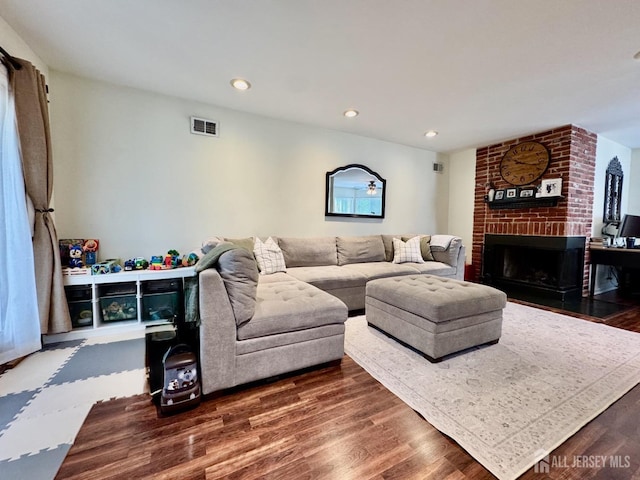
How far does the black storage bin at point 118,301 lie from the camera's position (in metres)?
2.45

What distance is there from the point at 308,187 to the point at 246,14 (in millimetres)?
2199

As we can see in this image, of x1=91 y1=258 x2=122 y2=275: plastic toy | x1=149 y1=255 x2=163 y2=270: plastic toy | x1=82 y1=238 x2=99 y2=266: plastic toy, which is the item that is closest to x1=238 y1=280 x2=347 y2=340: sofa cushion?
x1=149 y1=255 x2=163 y2=270: plastic toy

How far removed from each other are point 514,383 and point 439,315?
0.59 metres

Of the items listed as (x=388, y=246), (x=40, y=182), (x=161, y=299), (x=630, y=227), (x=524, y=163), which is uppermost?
(x=524, y=163)

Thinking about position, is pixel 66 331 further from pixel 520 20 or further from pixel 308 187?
pixel 520 20

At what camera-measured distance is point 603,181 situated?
4.04 m

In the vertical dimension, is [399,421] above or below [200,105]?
below

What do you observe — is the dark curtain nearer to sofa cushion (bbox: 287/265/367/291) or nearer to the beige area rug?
sofa cushion (bbox: 287/265/367/291)

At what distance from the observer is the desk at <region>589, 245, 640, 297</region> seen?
351 centimetres

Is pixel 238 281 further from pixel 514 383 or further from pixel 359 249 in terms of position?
pixel 359 249

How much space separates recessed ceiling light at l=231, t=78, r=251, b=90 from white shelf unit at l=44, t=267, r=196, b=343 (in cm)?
181

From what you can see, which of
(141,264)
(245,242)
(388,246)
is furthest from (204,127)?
(388,246)

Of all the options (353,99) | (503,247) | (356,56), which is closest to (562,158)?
(503,247)

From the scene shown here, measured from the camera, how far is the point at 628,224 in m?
4.11
